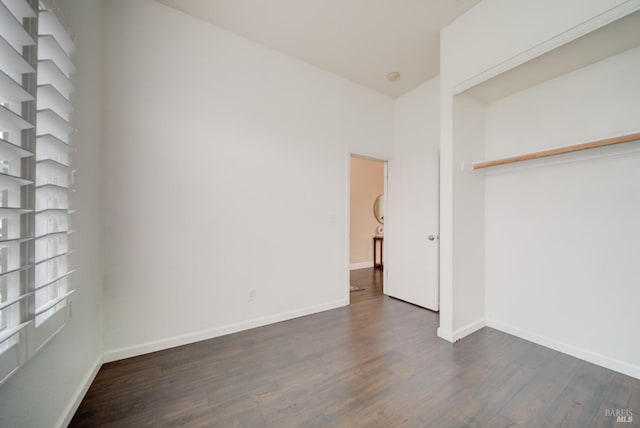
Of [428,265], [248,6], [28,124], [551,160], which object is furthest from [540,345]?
[248,6]

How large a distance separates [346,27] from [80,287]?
3.03 m

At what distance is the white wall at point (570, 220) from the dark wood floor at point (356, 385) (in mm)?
272

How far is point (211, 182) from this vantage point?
90.1 inches

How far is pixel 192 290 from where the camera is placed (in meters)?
2.20

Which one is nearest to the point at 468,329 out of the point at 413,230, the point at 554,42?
the point at 413,230

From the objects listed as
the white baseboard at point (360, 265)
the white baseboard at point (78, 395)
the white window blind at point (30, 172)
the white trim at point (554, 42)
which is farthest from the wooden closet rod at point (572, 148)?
the white baseboard at point (78, 395)

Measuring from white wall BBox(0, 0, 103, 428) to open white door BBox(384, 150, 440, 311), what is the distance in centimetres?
322

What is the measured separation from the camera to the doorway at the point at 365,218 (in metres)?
5.30

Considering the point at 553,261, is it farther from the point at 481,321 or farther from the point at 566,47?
the point at 566,47

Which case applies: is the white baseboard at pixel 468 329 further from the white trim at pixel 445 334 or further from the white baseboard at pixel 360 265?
the white baseboard at pixel 360 265

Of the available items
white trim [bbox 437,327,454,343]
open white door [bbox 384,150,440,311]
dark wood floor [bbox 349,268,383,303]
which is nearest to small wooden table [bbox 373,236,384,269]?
dark wood floor [bbox 349,268,383,303]

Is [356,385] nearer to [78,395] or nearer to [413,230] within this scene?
[78,395]

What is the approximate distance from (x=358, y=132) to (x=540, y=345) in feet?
9.64

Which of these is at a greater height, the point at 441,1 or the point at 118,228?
the point at 441,1
